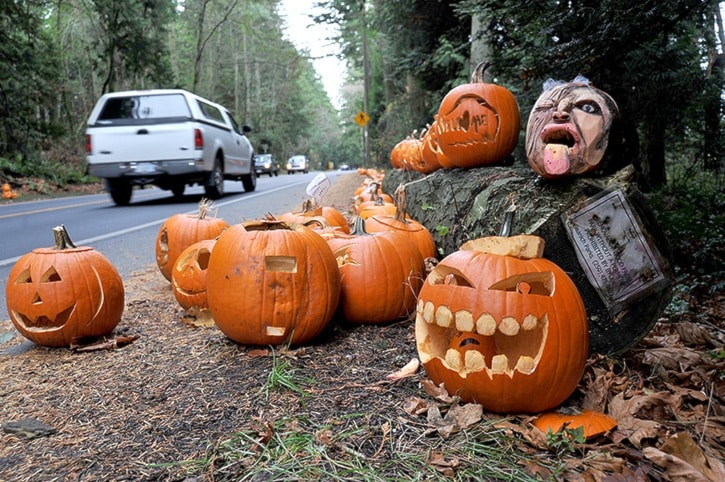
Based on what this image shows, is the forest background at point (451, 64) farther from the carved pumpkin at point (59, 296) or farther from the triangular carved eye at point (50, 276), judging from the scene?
the triangular carved eye at point (50, 276)

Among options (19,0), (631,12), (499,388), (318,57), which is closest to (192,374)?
(499,388)

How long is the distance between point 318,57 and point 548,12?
78.0ft

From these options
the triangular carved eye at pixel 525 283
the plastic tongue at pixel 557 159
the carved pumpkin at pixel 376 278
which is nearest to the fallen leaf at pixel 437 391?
the triangular carved eye at pixel 525 283

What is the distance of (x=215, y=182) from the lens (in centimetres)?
1138

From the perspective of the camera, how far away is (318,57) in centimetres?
2594

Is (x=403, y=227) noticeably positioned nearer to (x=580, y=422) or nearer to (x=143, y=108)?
(x=580, y=422)

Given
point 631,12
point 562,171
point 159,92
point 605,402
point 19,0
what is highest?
point 19,0

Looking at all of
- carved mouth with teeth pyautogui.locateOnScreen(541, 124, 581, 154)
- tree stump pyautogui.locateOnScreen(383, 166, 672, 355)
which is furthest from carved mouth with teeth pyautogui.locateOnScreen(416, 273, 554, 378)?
carved mouth with teeth pyautogui.locateOnScreen(541, 124, 581, 154)

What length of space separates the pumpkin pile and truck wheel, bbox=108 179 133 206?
9.13 meters

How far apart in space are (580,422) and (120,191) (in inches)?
458

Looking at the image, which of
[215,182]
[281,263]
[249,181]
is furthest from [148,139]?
[281,263]

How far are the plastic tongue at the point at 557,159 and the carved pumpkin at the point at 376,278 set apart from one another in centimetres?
101

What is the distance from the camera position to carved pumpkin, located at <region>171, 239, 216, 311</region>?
3264 mm

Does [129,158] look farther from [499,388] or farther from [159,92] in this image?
[499,388]
